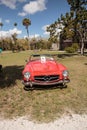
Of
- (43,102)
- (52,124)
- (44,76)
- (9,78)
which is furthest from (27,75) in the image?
(9,78)

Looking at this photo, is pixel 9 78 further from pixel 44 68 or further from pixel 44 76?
pixel 44 76

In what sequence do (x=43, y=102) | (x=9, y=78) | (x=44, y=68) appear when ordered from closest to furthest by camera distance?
(x=43, y=102) → (x=44, y=68) → (x=9, y=78)

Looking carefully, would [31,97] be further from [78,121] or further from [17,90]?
[78,121]

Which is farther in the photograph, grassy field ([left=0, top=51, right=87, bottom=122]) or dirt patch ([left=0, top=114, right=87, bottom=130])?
grassy field ([left=0, top=51, right=87, bottom=122])

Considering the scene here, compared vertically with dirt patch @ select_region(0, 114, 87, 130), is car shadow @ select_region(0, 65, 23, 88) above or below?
below

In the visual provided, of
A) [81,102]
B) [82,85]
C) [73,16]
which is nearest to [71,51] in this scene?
[73,16]

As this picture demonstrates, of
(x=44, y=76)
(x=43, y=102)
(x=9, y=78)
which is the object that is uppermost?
(x=44, y=76)

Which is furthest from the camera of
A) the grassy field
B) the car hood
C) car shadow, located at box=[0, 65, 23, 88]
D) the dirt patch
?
car shadow, located at box=[0, 65, 23, 88]

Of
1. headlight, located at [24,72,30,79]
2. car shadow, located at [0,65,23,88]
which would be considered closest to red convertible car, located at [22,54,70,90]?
headlight, located at [24,72,30,79]

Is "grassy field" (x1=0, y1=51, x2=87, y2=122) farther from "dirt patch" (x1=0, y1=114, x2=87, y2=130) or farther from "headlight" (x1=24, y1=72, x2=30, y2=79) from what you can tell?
"headlight" (x1=24, y1=72, x2=30, y2=79)

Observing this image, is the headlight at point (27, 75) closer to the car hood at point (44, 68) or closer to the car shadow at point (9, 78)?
the car hood at point (44, 68)

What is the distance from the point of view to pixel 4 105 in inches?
278

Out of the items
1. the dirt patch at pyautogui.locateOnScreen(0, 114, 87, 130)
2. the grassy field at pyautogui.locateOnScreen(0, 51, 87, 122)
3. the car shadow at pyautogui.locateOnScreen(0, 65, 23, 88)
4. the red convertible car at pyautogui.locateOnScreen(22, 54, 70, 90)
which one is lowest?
the car shadow at pyautogui.locateOnScreen(0, 65, 23, 88)

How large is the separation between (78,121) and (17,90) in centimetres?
453
